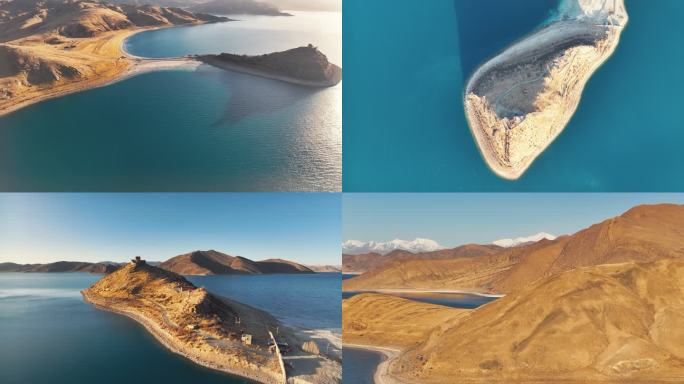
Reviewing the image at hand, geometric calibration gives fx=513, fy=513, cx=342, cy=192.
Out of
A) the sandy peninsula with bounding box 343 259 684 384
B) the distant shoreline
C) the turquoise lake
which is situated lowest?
the sandy peninsula with bounding box 343 259 684 384

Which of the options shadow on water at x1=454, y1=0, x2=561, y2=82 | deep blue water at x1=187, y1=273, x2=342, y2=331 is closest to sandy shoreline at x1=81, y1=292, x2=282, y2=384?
deep blue water at x1=187, y1=273, x2=342, y2=331

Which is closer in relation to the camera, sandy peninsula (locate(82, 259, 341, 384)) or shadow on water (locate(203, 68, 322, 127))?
sandy peninsula (locate(82, 259, 341, 384))

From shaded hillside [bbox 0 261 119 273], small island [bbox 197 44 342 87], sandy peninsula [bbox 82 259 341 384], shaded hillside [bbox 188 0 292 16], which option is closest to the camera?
sandy peninsula [bbox 82 259 341 384]

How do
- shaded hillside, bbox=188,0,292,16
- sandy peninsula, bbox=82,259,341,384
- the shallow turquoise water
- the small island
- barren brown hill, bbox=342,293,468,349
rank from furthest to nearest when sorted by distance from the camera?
shaded hillside, bbox=188,0,292,16, the small island, barren brown hill, bbox=342,293,468,349, the shallow turquoise water, sandy peninsula, bbox=82,259,341,384

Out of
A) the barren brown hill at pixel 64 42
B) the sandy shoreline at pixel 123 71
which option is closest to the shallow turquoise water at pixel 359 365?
the sandy shoreline at pixel 123 71

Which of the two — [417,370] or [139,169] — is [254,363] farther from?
[139,169]

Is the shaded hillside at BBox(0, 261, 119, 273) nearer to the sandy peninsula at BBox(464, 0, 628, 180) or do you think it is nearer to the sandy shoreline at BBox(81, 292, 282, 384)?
the sandy shoreline at BBox(81, 292, 282, 384)

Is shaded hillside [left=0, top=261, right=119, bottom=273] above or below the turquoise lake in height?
below

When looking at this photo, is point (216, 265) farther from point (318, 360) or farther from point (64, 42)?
point (64, 42)

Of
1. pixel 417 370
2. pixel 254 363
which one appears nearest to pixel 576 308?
pixel 417 370
